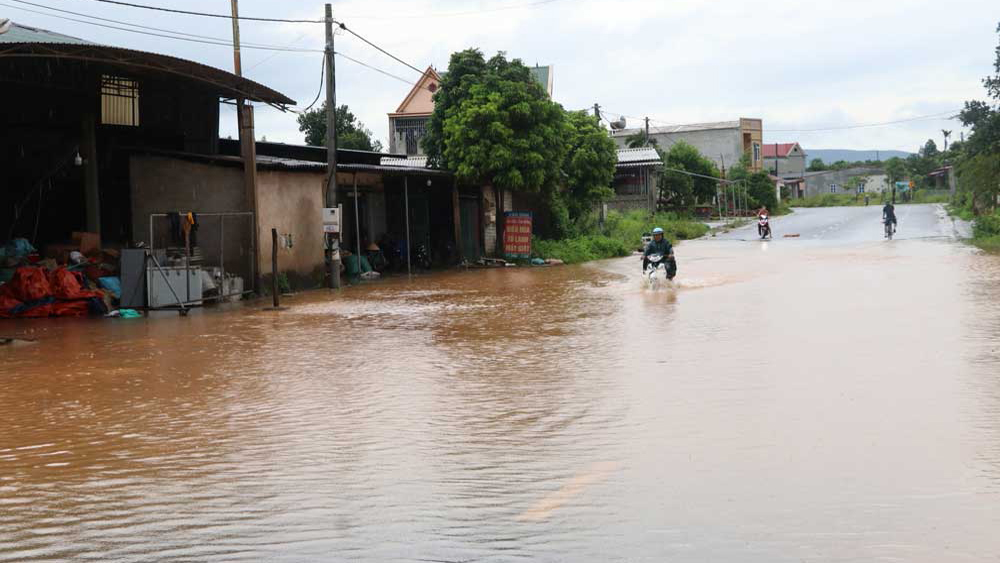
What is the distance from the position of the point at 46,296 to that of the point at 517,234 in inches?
765

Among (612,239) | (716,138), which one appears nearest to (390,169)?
(612,239)

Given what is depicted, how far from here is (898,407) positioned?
837cm

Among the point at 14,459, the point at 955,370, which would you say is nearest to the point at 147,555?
the point at 14,459

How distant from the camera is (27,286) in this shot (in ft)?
65.7

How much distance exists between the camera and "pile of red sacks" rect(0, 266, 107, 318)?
19.9m

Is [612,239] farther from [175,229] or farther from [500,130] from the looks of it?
[175,229]

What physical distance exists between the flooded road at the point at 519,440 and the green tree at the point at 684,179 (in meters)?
55.1

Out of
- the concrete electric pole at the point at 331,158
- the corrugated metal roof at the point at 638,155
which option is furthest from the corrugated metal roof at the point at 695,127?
the concrete electric pole at the point at 331,158

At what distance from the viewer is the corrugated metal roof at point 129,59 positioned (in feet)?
60.1

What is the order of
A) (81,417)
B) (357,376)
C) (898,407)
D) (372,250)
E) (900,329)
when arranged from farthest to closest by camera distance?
(372,250)
(900,329)
(357,376)
(81,417)
(898,407)

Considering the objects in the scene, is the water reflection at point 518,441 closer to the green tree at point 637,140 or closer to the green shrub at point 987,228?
the green shrub at point 987,228

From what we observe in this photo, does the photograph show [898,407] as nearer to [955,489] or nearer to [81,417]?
[955,489]

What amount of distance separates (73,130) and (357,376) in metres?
16.2

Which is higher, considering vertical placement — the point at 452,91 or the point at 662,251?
the point at 452,91
